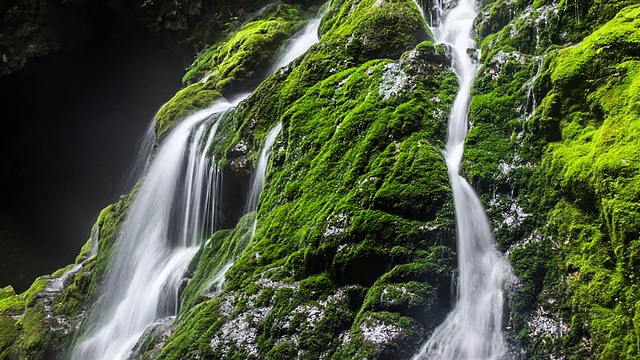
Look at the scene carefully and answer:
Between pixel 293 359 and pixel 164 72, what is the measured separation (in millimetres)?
17836

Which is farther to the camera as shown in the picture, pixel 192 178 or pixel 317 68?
pixel 192 178

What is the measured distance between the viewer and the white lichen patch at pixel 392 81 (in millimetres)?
6566

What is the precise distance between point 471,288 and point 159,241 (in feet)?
21.2

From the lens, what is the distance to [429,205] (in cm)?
507

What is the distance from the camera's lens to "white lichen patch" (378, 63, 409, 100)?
6566 millimetres

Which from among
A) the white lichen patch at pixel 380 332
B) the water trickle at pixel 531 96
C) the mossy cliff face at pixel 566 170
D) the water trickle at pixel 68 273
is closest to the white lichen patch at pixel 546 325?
the mossy cliff face at pixel 566 170

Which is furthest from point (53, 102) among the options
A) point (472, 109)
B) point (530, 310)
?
point (530, 310)

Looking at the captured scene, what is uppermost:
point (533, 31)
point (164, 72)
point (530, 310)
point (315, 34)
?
point (164, 72)

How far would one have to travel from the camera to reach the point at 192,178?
30.0ft

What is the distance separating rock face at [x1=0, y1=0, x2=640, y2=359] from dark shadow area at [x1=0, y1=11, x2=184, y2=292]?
1346 cm

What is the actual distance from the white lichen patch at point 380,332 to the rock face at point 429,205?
0.04 ft

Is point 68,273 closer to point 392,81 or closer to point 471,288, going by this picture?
point 392,81

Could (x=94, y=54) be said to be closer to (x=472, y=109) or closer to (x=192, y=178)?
(x=192, y=178)

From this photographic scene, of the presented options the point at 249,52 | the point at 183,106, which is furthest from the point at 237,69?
the point at 183,106
